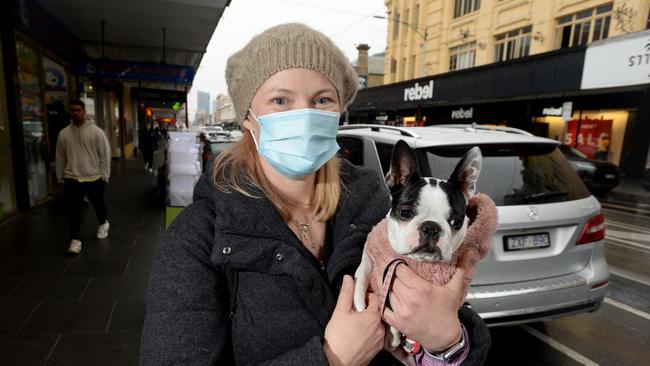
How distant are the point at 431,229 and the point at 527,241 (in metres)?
2.10

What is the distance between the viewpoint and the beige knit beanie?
1409 millimetres

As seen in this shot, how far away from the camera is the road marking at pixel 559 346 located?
328cm

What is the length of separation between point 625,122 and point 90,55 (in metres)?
21.0

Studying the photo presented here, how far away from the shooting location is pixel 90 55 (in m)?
13.2

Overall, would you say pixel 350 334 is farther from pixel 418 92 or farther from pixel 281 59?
pixel 418 92

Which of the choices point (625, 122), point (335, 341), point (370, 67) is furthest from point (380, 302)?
point (370, 67)

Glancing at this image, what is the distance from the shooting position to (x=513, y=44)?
62.6 feet

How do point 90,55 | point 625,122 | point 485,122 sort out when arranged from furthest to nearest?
point 485,122, point 625,122, point 90,55

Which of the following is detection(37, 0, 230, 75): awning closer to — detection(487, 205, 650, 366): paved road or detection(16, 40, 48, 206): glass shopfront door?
detection(16, 40, 48, 206): glass shopfront door

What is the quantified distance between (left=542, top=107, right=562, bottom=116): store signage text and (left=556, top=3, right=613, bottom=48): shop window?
272 cm

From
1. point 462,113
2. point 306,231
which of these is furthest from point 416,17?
point 306,231

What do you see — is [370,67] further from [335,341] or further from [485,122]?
[335,341]

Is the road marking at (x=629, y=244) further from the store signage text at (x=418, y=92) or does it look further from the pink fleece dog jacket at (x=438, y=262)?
the store signage text at (x=418, y=92)

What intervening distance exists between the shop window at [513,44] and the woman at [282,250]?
20.2 metres
